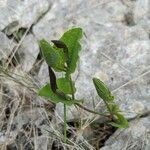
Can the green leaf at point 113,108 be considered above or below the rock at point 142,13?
above

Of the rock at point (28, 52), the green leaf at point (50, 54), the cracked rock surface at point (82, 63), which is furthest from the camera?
the rock at point (28, 52)

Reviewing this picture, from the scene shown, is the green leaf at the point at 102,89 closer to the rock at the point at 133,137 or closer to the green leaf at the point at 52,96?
the green leaf at the point at 52,96

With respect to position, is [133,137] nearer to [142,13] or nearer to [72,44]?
[72,44]

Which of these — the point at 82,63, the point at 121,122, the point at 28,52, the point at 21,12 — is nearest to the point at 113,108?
the point at 121,122

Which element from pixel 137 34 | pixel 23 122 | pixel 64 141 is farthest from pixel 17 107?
pixel 137 34

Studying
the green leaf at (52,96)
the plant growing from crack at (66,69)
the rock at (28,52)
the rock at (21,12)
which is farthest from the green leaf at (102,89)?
the rock at (21,12)

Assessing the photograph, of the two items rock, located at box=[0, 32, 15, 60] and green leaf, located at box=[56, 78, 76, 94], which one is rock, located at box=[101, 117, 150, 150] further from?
rock, located at box=[0, 32, 15, 60]
